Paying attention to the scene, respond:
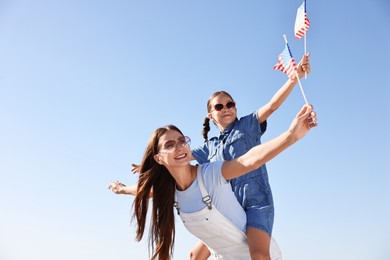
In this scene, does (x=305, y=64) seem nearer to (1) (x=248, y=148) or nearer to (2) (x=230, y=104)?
(2) (x=230, y=104)

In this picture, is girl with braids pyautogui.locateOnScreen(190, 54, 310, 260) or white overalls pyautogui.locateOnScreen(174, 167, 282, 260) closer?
white overalls pyautogui.locateOnScreen(174, 167, 282, 260)

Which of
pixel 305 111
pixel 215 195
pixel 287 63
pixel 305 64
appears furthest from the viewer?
pixel 287 63

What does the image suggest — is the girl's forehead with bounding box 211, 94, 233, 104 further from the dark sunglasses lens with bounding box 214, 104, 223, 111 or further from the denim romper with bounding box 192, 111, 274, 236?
the denim romper with bounding box 192, 111, 274, 236

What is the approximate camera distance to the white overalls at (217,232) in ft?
17.8

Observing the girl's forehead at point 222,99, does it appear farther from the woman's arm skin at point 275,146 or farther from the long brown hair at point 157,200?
the woman's arm skin at point 275,146

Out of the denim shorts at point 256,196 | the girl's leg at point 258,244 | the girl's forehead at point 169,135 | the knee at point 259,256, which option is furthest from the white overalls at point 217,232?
the girl's forehead at point 169,135

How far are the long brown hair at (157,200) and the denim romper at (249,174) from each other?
45.1 inches

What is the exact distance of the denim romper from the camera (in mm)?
6180

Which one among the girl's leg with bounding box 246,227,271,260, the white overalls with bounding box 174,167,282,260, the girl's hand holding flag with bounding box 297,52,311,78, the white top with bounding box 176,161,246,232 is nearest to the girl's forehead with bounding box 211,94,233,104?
the girl's hand holding flag with bounding box 297,52,311,78

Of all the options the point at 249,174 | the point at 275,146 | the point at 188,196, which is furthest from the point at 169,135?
the point at 275,146

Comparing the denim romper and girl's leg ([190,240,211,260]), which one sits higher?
the denim romper

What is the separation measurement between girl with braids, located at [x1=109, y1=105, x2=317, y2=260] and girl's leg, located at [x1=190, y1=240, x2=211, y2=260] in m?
0.92

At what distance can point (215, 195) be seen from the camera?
5.41 meters

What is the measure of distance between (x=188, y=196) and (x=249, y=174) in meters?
1.30
